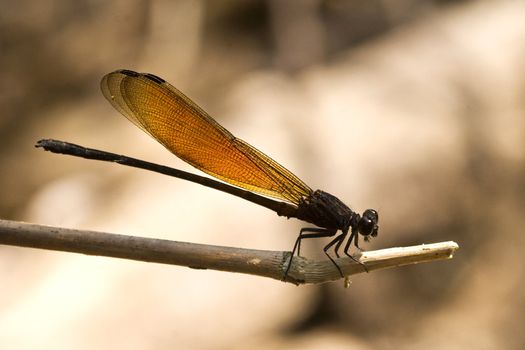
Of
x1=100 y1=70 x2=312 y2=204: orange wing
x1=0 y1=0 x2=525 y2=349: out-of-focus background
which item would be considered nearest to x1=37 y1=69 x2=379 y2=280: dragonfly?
x1=100 y1=70 x2=312 y2=204: orange wing

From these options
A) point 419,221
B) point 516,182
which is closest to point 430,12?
point 516,182

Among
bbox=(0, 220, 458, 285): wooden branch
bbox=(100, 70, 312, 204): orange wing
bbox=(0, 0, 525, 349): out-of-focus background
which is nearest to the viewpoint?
bbox=(0, 220, 458, 285): wooden branch

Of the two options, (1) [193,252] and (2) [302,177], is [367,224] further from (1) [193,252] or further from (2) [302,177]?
(2) [302,177]

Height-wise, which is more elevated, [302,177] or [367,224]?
[302,177]

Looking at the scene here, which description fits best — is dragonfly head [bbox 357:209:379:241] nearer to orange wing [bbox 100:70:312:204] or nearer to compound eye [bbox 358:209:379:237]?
compound eye [bbox 358:209:379:237]

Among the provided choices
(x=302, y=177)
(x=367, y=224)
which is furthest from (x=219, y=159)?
(x=302, y=177)

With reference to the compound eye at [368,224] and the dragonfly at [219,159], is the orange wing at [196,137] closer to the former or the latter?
the dragonfly at [219,159]
